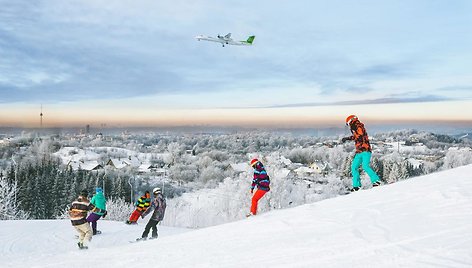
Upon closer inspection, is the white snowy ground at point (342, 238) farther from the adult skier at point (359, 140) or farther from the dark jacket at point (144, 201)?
the dark jacket at point (144, 201)

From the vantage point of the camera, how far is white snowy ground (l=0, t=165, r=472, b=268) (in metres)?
6.17

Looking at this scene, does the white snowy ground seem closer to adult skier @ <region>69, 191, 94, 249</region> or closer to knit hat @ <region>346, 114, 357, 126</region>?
knit hat @ <region>346, 114, 357, 126</region>

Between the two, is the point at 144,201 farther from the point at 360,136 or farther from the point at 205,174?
the point at 205,174

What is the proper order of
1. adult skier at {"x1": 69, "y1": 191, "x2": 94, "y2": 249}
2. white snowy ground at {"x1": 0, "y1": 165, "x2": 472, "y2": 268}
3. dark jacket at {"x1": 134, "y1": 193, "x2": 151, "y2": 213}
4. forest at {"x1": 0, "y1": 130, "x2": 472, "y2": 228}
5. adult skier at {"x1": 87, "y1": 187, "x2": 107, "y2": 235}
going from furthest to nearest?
forest at {"x1": 0, "y1": 130, "x2": 472, "y2": 228}
dark jacket at {"x1": 134, "y1": 193, "x2": 151, "y2": 213}
adult skier at {"x1": 87, "y1": 187, "x2": 107, "y2": 235}
adult skier at {"x1": 69, "y1": 191, "x2": 94, "y2": 249}
white snowy ground at {"x1": 0, "y1": 165, "x2": 472, "y2": 268}

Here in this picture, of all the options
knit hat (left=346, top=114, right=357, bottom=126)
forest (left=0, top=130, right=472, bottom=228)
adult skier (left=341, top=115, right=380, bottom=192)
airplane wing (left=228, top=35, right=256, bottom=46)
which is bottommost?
forest (left=0, top=130, right=472, bottom=228)

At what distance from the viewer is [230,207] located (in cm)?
4481

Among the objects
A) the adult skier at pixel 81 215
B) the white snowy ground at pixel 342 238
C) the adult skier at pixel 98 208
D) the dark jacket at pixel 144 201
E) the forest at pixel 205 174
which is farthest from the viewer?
the forest at pixel 205 174

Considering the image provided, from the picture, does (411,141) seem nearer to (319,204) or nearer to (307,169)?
(307,169)

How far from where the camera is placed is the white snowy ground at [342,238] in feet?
20.2

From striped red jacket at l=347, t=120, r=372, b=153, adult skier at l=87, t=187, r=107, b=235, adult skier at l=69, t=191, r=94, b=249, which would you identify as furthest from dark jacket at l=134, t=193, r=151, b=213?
striped red jacket at l=347, t=120, r=372, b=153

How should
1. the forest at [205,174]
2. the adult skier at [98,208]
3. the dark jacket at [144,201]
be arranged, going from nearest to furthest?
the adult skier at [98,208]
the dark jacket at [144,201]
the forest at [205,174]

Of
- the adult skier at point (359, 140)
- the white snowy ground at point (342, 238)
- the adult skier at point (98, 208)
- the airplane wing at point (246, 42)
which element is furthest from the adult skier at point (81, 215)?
the airplane wing at point (246, 42)

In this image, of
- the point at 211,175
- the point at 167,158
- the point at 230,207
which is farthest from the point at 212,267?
the point at 167,158

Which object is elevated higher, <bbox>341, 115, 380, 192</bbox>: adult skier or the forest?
<bbox>341, 115, 380, 192</bbox>: adult skier
